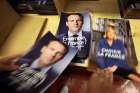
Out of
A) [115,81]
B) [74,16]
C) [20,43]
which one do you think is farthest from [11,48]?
[115,81]

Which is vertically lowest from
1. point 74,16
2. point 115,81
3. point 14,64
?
point 115,81

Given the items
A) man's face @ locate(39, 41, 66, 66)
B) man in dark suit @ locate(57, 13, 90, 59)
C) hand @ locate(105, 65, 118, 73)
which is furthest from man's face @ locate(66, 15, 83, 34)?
hand @ locate(105, 65, 118, 73)

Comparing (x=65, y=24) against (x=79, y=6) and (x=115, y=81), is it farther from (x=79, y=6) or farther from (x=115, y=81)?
(x=115, y=81)

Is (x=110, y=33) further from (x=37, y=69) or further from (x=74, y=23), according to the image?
(x=37, y=69)

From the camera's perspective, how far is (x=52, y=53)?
685mm

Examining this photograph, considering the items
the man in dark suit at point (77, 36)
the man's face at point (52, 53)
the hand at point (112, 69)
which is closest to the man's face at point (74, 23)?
the man in dark suit at point (77, 36)

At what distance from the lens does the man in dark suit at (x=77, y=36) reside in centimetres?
72

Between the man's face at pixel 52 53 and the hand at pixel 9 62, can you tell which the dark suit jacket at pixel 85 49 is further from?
the hand at pixel 9 62

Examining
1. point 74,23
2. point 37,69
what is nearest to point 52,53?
point 37,69

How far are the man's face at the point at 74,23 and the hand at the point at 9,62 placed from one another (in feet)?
0.79

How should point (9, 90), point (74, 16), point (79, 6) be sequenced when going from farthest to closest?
point (79, 6), point (74, 16), point (9, 90)

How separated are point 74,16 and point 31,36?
21cm

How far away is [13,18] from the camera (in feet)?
2.84

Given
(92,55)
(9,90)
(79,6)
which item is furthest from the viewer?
(79,6)
